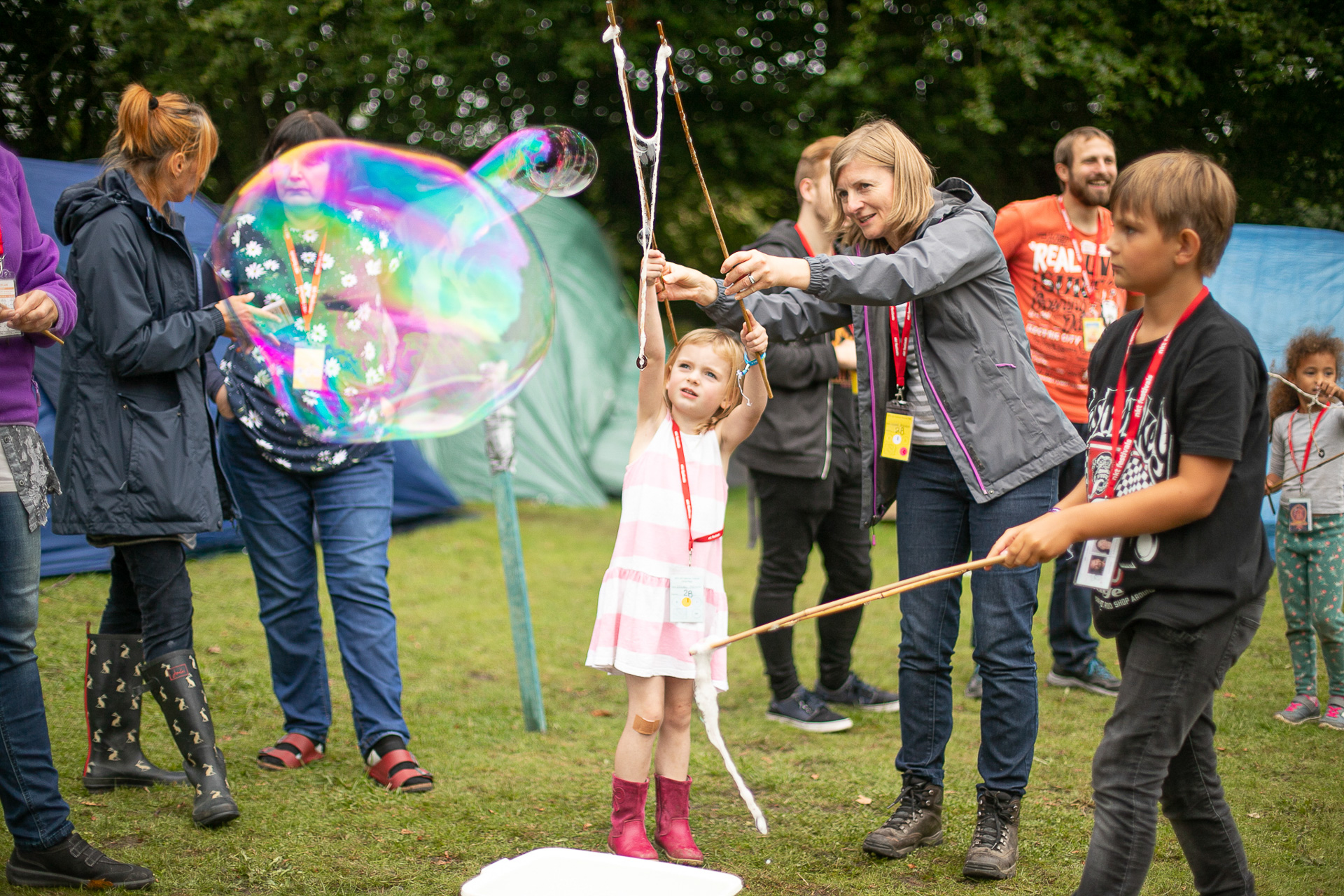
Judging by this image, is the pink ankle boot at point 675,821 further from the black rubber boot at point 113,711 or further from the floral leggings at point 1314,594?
the floral leggings at point 1314,594

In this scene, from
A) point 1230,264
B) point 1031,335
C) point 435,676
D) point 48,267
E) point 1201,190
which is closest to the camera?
point 1201,190

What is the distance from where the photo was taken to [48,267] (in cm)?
284

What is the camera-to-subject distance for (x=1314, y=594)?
4.14 m

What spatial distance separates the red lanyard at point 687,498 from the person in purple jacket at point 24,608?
1.54 m

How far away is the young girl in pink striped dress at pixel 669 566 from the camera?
2.87 m

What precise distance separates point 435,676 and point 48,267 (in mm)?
2716

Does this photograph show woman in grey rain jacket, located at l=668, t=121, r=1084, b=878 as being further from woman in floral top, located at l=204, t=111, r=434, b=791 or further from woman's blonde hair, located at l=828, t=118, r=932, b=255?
woman in floral top, located at l=204, t=111, r=434, b=791

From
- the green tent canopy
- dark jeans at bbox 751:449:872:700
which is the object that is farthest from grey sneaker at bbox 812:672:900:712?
the green tent canopy

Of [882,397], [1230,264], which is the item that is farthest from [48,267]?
[1230,264]

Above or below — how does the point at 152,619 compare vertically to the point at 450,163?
below

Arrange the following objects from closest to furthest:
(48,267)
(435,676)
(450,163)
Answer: (48,267) → (450,163) → (435,676)

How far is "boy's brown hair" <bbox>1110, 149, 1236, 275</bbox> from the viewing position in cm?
216

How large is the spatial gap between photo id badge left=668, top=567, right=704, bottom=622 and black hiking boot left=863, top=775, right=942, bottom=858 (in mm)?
759

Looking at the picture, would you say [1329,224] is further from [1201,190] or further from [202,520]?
[202,520]
